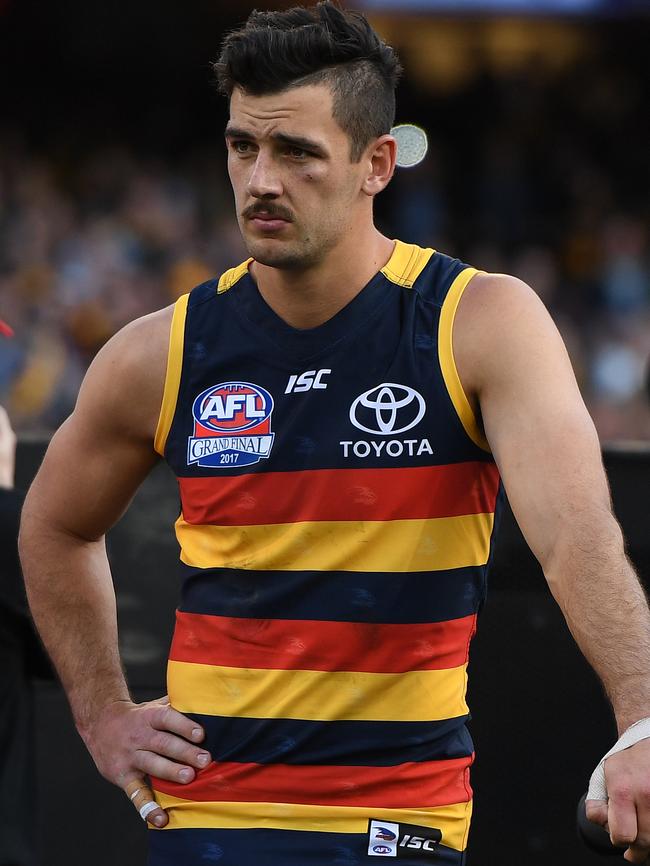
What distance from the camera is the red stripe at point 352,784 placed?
2695mm

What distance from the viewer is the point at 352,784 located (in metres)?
2.70

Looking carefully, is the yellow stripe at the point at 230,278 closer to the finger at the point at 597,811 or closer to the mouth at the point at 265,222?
the mouth at the point at 265,222

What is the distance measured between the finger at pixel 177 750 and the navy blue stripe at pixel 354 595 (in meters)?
0.29

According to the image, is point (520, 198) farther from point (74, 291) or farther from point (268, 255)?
point (268, 255)

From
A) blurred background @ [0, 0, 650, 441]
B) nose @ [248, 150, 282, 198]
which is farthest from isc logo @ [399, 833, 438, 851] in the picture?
blurred background @ [0, 0, 650, 441]

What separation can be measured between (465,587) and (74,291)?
26.4 feet

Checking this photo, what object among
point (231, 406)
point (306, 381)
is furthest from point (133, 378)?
point (306, 381)

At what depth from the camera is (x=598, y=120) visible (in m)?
12.5

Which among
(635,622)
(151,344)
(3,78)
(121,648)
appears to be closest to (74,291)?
(3,78)

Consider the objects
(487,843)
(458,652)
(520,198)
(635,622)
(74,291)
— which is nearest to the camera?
(635,622)

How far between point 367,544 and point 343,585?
9cm

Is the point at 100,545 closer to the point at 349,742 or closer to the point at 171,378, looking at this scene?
the point at 171,378

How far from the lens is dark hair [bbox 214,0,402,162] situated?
109 inches

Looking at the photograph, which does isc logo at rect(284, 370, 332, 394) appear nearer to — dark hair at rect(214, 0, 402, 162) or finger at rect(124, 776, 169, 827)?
dark hair at rect(214, 0, 402, 162)
